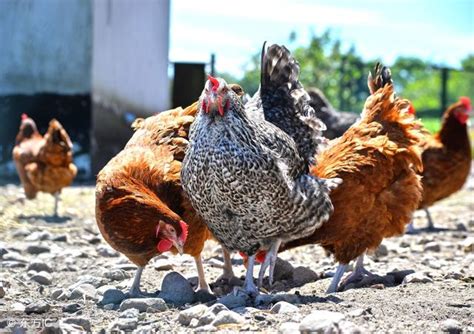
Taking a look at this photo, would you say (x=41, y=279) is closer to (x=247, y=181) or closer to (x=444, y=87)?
(x=247, y=181)

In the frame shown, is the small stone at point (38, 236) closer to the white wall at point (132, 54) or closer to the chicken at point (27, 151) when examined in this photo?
the chicken at point (27, 151)

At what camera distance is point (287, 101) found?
19.0 ft

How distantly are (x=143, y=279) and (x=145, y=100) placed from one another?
8723 mm

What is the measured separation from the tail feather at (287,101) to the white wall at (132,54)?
696 cm

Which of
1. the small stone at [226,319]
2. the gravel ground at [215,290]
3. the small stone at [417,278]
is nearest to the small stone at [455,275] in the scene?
the gravel ground at [215,290]

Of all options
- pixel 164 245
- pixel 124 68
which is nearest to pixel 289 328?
pixel 164 245

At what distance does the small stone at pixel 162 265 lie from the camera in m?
6.18

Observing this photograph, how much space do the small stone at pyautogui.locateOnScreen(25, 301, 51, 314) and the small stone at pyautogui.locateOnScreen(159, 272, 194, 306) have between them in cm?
83

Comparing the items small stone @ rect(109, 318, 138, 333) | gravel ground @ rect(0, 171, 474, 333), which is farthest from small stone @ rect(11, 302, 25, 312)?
small stone @ rect(109, 318, 138, 333)

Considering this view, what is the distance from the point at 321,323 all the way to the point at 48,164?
655 cm

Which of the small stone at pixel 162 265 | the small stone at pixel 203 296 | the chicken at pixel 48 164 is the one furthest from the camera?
the chicken at pixel 48 164

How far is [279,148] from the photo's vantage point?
488 cm

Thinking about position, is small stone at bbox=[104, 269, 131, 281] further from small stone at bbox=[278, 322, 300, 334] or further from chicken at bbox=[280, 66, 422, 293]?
small stone at bbox=[278, 322, 300, 334]

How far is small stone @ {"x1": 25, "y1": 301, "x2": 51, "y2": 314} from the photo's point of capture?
4441 millimetres
